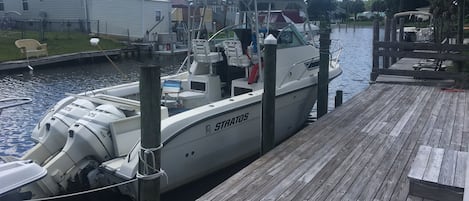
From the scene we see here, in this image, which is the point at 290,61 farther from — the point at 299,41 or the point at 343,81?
the point at 343,81

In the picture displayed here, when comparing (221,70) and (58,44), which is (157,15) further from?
(221,70)

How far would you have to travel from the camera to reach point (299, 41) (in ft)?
30.9

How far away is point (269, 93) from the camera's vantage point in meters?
6.75

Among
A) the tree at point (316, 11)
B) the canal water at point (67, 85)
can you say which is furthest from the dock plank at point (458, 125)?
the tree at point (316, 11)

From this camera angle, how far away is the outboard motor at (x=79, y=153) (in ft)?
18.4

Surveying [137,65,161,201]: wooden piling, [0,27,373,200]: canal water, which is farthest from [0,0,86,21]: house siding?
→ [137,65,161,201]: wooden piling

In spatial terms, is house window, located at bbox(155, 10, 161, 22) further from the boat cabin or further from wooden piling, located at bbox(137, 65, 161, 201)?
wooden piling, located at bbox(137, 65, 161, 201)

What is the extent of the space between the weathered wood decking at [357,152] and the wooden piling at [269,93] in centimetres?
48

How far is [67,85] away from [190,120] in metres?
12.6

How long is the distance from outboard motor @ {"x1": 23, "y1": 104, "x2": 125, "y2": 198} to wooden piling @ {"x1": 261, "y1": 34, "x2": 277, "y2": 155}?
2.27m

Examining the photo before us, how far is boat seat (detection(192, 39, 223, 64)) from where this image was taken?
8.63m

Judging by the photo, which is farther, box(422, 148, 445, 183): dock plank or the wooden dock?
the wooden dock

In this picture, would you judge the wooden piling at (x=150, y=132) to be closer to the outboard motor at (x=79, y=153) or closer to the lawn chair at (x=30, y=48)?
the outboard motor at (x=79, y=153)

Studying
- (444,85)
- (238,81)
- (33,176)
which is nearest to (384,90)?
(444,85)
